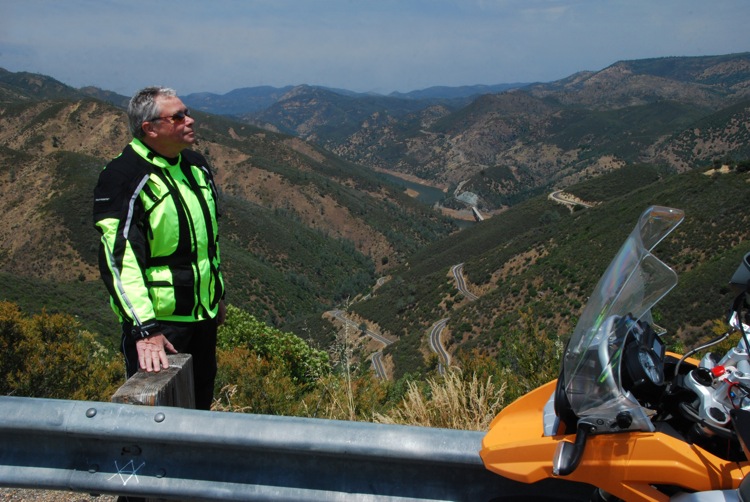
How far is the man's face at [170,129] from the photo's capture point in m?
2.54

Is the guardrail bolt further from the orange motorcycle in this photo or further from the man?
the orange motorcycle

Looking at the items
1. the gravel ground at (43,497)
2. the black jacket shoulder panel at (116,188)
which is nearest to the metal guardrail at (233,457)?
the gravel ground at (43,497)

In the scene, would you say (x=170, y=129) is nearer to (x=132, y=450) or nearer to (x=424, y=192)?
(x=132, y=450)

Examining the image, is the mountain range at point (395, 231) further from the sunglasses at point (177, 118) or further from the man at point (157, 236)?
the sunglasses at point (177, 118)

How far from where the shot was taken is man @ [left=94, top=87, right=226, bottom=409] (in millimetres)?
2346

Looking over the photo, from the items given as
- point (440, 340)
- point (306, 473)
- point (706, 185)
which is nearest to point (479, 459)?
point (306, 473)

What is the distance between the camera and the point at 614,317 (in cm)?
192

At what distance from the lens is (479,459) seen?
1.90 meters

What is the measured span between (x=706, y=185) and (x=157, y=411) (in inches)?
1576

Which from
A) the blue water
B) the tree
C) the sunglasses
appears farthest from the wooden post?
the blue water

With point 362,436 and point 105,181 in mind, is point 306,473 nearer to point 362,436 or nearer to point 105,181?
point 362,436

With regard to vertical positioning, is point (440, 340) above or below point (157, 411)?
below

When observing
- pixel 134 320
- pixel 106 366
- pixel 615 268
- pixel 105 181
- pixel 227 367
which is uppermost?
pixel 105 181

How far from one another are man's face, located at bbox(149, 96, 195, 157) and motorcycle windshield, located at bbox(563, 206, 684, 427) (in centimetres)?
195
